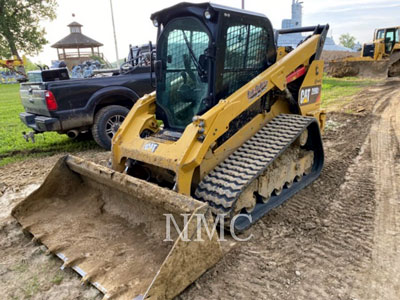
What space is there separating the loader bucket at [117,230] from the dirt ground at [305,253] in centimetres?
16

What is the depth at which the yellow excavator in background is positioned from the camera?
18.7 meters

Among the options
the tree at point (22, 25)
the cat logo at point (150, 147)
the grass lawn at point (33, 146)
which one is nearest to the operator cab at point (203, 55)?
the cat logo at point (150, 147)

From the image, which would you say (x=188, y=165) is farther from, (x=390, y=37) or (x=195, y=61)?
(x=390, y=37)

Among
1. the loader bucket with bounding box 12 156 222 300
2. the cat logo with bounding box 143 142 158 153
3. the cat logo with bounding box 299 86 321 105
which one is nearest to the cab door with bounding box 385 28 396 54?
the cat logo with bounding box 299 86 321 105

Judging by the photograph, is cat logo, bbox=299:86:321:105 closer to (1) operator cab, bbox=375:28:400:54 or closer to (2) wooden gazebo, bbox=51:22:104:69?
(1) operator cab, bbox=375:28:400:54

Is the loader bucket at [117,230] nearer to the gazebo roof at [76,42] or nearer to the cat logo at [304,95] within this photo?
the cat logo at [304,95]

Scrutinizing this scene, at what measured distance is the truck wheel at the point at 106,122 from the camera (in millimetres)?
6477

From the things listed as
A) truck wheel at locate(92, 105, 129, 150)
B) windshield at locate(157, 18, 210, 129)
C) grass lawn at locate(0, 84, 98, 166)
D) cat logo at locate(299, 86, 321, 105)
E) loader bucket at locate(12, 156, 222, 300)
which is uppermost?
windshield at locate(157, 18, 210, 129)

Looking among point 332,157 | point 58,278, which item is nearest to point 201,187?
point 58,278

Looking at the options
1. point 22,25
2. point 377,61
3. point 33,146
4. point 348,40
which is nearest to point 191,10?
point 33,146

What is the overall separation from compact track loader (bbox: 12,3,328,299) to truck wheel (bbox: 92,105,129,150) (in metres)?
2.42

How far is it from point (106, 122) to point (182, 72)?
3.04m

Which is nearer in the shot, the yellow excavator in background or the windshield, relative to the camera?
the windshield

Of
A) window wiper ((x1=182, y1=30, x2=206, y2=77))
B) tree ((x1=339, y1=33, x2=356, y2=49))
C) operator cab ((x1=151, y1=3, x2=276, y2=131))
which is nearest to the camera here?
operator cab ((x1=151, y1=3, x2=276, y2=131))
